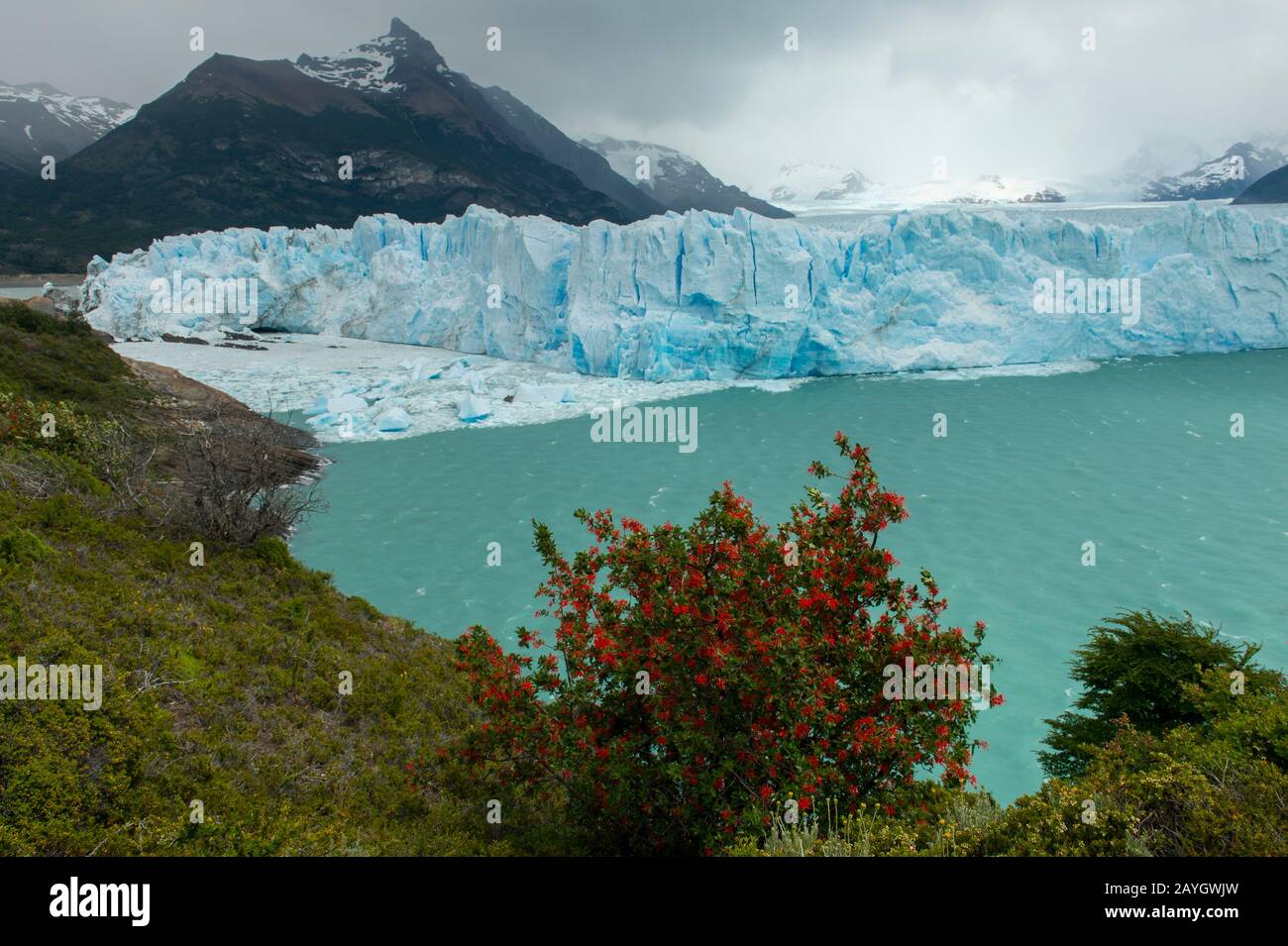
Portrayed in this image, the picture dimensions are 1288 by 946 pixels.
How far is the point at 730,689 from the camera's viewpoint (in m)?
4.47

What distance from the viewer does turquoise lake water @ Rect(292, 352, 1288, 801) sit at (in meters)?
11.8

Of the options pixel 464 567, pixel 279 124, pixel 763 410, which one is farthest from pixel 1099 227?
pixel 279 124

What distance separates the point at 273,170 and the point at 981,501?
10285 centimetres

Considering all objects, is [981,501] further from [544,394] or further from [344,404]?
[344,404]

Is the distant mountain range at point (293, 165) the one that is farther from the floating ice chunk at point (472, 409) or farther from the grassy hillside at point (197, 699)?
the grassy hillside at point (197, 699)

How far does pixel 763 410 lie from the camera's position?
90.7 feet

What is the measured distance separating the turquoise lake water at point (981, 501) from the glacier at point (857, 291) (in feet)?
14.8

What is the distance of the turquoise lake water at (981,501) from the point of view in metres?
11.8

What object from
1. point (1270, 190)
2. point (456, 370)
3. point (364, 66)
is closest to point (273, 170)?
point (364, 66)

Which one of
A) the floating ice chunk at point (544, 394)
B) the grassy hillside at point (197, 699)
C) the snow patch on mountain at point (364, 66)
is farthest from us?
the snow patch on mountain at point (364, 66)

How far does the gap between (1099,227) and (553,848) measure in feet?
129

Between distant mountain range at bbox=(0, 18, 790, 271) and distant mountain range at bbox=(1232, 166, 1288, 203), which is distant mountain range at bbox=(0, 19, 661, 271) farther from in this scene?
distant mountain range at bbox=(1232, 166, 1288, 203)

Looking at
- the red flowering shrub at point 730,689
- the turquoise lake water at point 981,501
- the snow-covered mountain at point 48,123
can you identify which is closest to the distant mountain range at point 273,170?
the snow-covered mountain at point 48,123
